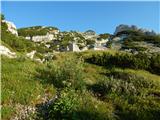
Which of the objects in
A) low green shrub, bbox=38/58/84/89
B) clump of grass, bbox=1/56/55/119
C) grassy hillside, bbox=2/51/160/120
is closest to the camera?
grassy hillside, bbox=2/51/160/120

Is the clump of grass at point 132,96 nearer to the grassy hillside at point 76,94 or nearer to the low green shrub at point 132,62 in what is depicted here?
the grassy hillside at point 76,94

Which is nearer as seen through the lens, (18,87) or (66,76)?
(18,87)

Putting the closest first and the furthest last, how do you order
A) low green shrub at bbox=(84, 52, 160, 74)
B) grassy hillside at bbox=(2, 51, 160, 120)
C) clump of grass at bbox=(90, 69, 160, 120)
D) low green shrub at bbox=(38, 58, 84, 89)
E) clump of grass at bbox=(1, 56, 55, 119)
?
grassy hillside at bbox=(2, 51, 160, 120), clump of grass at bbox=(1, 56, 55, 119), clump of grass at bbox=(90, 69, 160, 120), low green shrub at bbox=(38, 58, 84, 89), low green shrub at bbox=(84, 52, 160, 74)

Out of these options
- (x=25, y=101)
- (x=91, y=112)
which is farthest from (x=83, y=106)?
(x=25, y=101)

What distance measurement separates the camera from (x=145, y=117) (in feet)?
38.5

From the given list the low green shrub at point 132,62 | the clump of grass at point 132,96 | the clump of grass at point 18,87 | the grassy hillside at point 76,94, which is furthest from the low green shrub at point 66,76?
the low green shrub at point 132,62

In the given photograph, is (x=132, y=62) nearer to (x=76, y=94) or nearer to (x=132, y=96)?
(x=132, y=96)

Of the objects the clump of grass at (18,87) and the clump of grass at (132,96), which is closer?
the clump of grass at (18,87)

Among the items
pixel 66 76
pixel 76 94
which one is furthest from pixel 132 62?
pixel 76 94

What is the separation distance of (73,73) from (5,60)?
4585mm

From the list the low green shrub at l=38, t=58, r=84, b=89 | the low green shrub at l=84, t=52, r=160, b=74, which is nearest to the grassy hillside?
the low green shrub at l=38, t=58, r=84, b=89

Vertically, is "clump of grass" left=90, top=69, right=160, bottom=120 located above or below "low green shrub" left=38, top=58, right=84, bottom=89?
below

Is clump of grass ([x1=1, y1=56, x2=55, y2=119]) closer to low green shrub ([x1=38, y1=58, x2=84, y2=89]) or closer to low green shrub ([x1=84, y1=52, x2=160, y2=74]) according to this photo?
low green shrub ([x1=38, y1=58, x2=84, y2=89])

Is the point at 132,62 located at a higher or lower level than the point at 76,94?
higher
